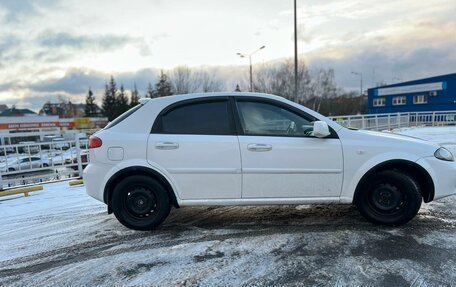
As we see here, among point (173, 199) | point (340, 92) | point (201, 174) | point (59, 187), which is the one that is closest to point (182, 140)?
point (201, 174)

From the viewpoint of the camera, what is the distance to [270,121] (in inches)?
167

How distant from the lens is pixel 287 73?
140ft

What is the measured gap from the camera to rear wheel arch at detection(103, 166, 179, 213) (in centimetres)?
417

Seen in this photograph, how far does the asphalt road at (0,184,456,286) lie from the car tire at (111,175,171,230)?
18cm

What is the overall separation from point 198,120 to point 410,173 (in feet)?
9.06

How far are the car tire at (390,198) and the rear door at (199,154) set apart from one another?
63.9 inches

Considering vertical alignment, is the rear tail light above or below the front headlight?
above

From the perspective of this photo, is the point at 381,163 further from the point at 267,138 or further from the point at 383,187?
the point at 267,138

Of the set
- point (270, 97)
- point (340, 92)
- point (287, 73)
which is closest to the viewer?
point (270, 97)

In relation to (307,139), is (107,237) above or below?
below

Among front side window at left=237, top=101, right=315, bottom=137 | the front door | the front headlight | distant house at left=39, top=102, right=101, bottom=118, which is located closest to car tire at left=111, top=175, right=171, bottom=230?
the front door

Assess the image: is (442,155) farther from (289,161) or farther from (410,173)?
(289,161)

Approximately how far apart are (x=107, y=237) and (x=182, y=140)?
1.59 m

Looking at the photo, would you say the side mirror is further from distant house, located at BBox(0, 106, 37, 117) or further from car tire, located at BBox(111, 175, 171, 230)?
distant house, located at BBox(0, 106, 37, 117)
